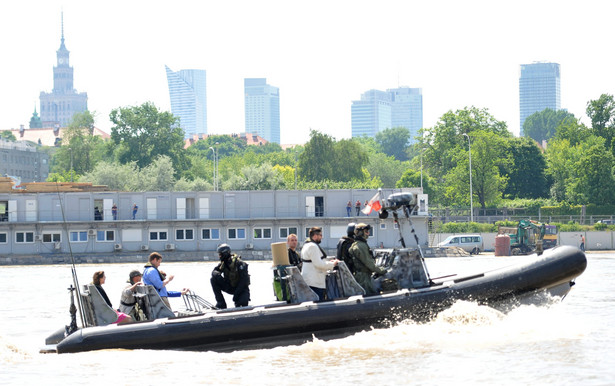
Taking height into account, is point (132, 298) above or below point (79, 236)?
above

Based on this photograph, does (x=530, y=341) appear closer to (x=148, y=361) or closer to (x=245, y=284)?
(x=245, y=284)

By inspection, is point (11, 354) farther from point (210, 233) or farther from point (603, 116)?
point (603, 116)

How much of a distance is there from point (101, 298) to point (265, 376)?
3.54 meters

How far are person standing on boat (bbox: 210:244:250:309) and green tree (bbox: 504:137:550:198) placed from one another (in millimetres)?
85637

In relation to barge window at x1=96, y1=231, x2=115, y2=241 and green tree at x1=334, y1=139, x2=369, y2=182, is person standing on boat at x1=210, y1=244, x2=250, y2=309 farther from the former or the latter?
green tree at x1=334, y1=139, x2=369, y2=182

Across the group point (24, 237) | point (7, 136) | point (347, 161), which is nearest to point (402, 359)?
point (24, 237)

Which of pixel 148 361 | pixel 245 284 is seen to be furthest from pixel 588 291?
pixel 148 361

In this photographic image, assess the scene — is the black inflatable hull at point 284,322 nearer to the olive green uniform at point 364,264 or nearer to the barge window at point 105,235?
the olive green uniform at point 364,264

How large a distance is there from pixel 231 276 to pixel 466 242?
51.4 meters

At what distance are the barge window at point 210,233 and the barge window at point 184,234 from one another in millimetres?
760

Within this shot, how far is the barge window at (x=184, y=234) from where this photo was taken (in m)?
69.2

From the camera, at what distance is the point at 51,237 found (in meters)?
68.8

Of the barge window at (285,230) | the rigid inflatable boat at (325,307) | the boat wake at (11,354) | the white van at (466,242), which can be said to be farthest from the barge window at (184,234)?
the rigid inflatable boat at (325,307)

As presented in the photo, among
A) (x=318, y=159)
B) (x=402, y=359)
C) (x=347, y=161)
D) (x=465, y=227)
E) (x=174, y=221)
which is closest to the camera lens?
(x=402, y=359)
